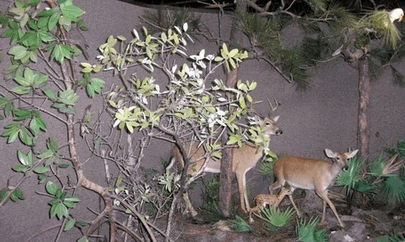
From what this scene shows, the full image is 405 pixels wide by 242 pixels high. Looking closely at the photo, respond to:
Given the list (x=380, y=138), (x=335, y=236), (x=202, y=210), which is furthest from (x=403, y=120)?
(x=202, y=210)

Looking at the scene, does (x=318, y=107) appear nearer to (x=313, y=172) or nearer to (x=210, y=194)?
(x=313, y=172)

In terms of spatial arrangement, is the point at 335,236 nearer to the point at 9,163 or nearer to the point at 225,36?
the point at 225,36

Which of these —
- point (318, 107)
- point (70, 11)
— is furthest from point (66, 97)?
point (318, 107)

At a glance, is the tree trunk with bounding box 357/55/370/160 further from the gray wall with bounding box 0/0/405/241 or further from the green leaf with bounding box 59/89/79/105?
the green leaf with bounding box 59/89/79/105

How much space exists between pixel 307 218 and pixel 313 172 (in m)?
0.33

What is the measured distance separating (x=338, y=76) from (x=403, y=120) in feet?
2.36

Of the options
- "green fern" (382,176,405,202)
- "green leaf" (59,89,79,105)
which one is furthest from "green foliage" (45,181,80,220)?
"green fern" (382,176,405,202)

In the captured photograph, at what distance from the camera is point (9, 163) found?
274 cm

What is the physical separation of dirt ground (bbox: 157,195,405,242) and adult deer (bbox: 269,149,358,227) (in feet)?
0.36

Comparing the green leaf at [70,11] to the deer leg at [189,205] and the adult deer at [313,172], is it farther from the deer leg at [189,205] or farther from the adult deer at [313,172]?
the adult deer at [313,172]

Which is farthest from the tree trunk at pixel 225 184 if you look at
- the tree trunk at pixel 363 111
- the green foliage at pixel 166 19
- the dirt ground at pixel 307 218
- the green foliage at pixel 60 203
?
the green foliage at pixel 60 203

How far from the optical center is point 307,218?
3.39m

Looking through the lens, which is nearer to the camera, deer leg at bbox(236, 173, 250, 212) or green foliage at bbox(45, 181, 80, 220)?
green foliage at bbox(45, 181, 80, 220)

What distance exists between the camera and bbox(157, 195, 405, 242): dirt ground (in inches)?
119
